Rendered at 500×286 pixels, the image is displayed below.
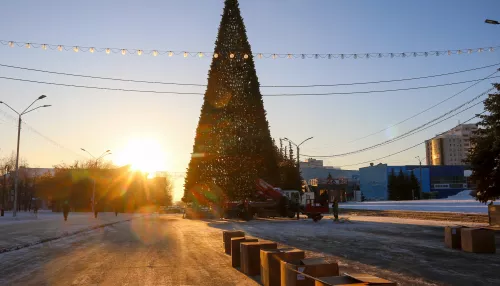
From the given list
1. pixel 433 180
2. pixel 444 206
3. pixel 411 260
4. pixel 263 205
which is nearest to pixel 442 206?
pixel 444 206

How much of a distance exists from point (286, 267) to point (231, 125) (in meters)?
35.4

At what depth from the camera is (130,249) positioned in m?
16.2

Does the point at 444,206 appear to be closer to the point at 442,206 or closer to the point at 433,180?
the point at 442,206

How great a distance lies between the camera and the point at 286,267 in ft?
22.9

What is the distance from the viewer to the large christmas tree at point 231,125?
41513 millimetres

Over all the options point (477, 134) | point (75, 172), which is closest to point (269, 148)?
point (477, 134)

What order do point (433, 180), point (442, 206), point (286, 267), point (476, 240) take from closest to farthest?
1. point (286, 267)
2. point (476, 240)
3. point (442, 206)
4. point (433, 180)

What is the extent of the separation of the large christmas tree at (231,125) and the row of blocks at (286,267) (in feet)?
98.7

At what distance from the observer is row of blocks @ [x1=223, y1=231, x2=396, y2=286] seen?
5.39 m

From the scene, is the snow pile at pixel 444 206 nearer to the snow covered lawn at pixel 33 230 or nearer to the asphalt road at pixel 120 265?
the asphalt road at pixel 120 265

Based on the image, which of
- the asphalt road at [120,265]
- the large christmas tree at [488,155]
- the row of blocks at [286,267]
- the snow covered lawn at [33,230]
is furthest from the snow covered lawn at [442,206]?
the snow covered lawn at [33,230]

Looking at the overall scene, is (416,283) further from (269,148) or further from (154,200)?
(154,200)

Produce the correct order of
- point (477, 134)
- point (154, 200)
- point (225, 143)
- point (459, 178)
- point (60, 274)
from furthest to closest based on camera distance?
point (154, 200), point (459, 178), point (225, 143), point (477, 134), point (60, 274)

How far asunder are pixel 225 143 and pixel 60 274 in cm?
3173
